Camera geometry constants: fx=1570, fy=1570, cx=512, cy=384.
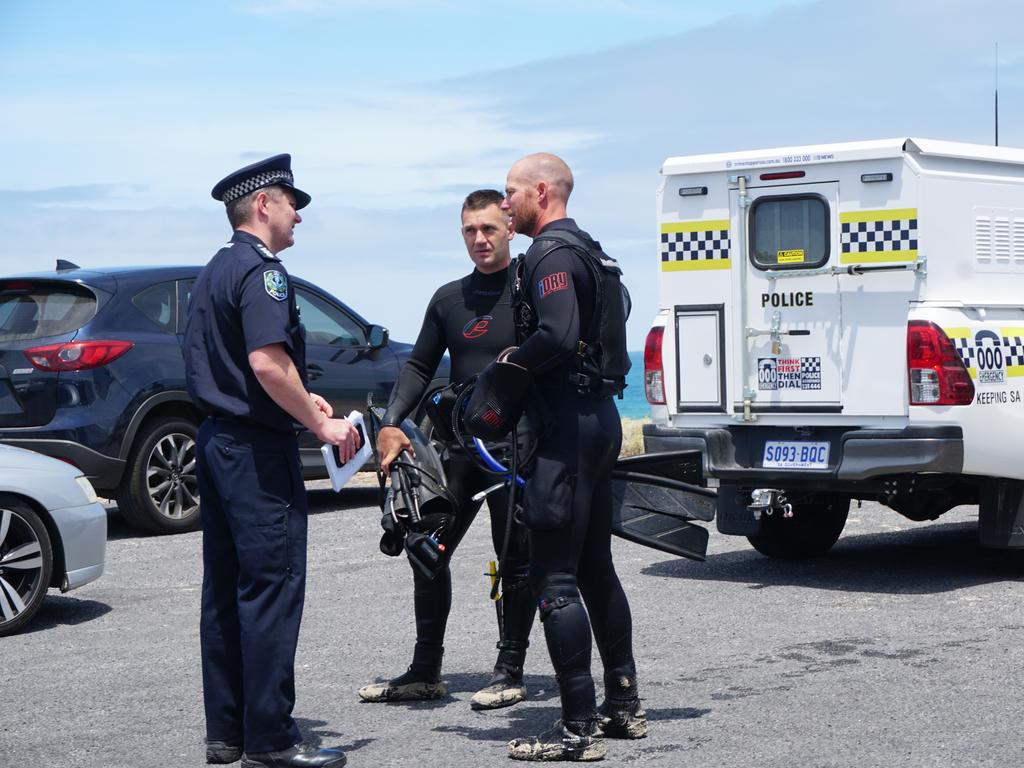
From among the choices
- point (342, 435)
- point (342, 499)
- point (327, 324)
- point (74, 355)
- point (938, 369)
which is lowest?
point (342, 499)

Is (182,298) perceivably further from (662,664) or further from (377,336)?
(662,664)

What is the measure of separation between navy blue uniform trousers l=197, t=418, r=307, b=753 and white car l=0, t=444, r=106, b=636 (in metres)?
2.96

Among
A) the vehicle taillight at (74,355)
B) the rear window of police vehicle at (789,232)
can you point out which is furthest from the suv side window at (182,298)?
the rear window of police vehicle at (789,232)

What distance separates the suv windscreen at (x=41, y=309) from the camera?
1099cm

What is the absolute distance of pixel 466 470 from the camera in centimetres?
628

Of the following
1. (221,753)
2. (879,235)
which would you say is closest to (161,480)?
(879,235)

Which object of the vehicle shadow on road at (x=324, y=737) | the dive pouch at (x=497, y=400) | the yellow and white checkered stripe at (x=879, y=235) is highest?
the yellow and white checkered stripe at (x=879, y=235)

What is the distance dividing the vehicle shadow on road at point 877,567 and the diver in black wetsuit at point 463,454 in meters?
3.18

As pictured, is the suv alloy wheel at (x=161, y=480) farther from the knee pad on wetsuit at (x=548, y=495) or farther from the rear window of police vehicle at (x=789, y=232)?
the knee pad on wetsuit at (x=548, y=495)

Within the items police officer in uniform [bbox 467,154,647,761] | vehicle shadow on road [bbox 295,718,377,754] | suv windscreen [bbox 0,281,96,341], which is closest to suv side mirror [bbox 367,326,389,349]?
suv windscreen [bbox 0,281,96,341]

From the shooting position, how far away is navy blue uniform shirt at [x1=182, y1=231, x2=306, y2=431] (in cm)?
509

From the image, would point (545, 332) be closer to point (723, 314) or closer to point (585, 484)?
point (585, 484)

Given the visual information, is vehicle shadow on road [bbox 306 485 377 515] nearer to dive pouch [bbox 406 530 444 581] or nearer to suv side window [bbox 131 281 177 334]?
suv side window [bbox 131 281 177 334]

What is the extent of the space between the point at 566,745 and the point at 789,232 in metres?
4.84
